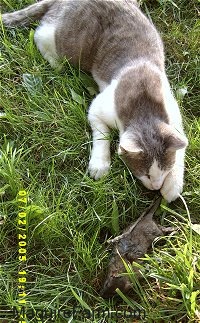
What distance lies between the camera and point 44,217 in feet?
7.04

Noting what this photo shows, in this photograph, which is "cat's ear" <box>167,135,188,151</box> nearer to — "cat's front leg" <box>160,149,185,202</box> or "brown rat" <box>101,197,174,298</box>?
"cat's front leg" <box>160,149,185,202</box>

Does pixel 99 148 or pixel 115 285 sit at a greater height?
pixel 99 148

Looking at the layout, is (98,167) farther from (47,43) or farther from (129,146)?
(47,43)

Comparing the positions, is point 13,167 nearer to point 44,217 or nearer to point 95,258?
point 44,217

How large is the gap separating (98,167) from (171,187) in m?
0.34

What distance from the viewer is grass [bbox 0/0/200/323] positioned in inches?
77.5

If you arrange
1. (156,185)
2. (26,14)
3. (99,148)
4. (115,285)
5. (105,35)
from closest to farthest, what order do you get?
(115,285) < (156,185) < (99,148) < (105,35) < (26,14)

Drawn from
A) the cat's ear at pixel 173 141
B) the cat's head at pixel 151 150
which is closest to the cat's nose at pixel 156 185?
the cat's head at pixel 151 150

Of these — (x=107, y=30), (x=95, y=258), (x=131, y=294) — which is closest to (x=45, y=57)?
(x=107, y=30)

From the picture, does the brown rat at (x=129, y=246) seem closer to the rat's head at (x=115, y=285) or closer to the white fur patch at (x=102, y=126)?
the rat's head at (x=115, y=285)

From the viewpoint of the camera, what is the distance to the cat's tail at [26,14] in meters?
2.88

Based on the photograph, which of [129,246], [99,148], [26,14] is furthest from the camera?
[26,14]

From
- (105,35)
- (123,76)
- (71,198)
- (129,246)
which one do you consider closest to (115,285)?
(129,246)

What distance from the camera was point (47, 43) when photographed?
2.75m
